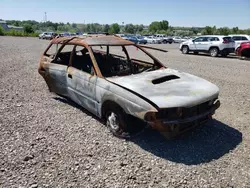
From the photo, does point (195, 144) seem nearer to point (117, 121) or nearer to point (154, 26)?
point (117, 121)

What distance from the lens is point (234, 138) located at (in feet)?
13.6

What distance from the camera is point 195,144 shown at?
12.7ft

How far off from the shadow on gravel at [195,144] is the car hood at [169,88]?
0.74m

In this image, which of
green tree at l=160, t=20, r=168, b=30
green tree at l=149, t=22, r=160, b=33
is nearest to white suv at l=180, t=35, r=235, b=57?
green tree at l=149, t=22, r=160, b=33

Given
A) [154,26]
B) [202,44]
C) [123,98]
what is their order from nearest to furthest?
[123,98] → [202,44] → [154,26]

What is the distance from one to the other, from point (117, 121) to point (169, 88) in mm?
998

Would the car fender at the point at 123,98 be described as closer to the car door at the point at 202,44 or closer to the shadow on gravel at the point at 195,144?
the shadow on gravel at the point at 195,144

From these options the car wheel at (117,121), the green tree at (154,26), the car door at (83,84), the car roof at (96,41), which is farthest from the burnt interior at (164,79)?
the green tree at (154,26)

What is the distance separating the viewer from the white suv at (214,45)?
17.2 metres

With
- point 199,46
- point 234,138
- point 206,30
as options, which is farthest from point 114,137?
point 206,30

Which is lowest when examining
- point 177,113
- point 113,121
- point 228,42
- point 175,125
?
point 113,121

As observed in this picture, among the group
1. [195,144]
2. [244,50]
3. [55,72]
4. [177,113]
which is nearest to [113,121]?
[177,113]

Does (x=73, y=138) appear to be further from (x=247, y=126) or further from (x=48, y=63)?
(x=247, y=126)

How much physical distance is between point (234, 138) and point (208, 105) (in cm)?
79
